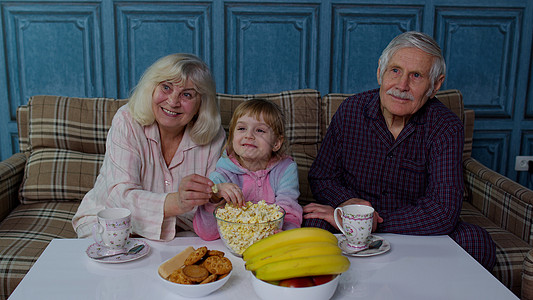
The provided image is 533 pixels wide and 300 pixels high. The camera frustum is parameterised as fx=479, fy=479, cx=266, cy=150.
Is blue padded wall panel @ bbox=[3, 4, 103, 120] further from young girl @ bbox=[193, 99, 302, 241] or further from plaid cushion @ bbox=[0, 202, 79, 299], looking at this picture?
young girl @ bbox=[193, 99, 302, 241]

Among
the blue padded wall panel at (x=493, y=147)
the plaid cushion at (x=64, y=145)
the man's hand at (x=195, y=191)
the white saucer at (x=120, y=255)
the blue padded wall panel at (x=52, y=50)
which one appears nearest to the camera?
the white saucer at (x=120, y=255)

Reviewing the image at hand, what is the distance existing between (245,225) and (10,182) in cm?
153

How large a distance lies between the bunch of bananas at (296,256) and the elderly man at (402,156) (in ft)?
1.73

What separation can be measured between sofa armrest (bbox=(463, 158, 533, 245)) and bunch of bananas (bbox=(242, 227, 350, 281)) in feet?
4.26

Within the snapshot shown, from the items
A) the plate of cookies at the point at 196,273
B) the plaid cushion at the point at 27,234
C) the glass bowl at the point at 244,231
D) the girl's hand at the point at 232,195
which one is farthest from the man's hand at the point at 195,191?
the plaid cushion at the point at 27,234

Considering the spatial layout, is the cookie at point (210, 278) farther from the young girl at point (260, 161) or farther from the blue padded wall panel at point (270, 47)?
the blue padded wall panel at point (270, 47)

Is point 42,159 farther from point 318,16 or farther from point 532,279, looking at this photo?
point 532,279

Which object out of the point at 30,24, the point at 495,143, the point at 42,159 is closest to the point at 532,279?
the point at 495,143

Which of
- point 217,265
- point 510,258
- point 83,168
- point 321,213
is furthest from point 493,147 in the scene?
point 217,265

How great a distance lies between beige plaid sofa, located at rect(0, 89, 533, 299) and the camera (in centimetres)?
209

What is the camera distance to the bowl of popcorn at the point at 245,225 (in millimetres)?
1233

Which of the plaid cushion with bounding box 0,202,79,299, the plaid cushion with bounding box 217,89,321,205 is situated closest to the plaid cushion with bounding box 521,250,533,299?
the plaid cushion with bounding box 217,89,321,205

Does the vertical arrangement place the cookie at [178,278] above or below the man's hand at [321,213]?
above

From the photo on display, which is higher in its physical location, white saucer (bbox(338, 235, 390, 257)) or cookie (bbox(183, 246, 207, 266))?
cookie (bbox(183, 246, 207, 266))
